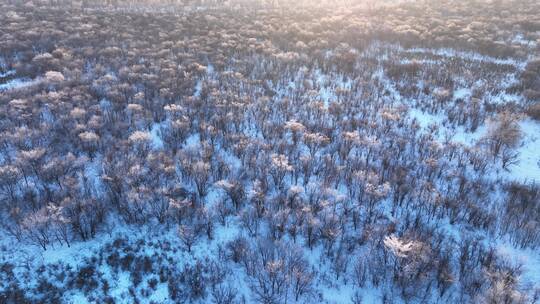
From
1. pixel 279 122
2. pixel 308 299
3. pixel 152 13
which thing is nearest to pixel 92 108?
pixel 279 122

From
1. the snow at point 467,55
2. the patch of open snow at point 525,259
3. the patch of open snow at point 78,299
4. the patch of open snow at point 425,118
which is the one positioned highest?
the snow at point 467,55

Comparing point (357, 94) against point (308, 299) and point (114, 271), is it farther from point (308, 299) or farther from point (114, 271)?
point (114, 271)

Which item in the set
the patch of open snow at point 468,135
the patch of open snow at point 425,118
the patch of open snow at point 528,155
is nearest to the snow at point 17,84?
Result: the patch of open snow at point 425,118

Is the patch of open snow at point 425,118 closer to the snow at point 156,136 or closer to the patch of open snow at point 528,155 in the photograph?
the patch of open snow at point 528,155

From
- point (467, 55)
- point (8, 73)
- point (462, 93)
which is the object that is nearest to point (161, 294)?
point (8, 73)

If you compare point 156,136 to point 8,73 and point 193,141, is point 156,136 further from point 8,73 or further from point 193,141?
point 8,73

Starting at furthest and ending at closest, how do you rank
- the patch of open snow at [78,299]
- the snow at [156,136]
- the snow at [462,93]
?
the snow at [462,93]
the snow at [156,136]
the patch of open snow at [78,299]

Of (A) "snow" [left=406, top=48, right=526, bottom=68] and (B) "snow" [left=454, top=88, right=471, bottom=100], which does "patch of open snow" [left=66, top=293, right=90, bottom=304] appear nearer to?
(B) "snow" [left=454, top=88, right=471, bottom=100]

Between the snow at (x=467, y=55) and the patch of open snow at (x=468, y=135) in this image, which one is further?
the snow at (x=467, y=55)
